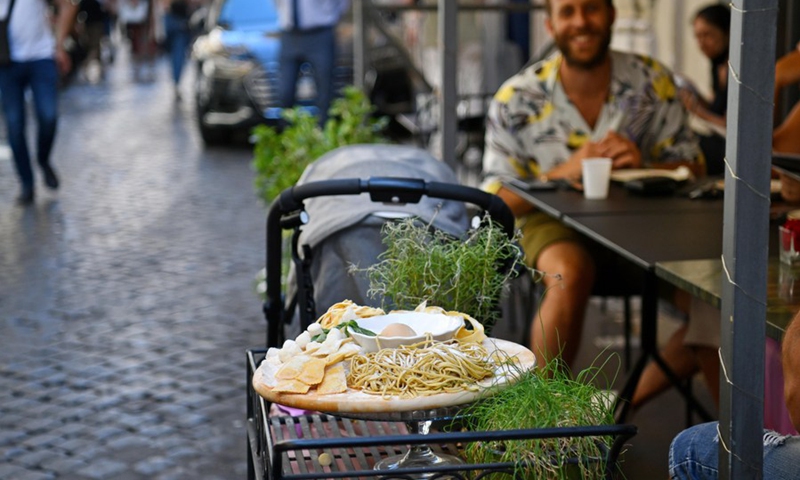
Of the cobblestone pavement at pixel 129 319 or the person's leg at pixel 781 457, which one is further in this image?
the cobblestone pavement at pixel 129 319

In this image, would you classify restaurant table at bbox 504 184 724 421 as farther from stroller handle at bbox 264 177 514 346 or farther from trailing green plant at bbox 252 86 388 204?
trailing green plant at bbox 252 86 388 204

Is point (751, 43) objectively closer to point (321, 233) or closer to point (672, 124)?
point (321, 233)

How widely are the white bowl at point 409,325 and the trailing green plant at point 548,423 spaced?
253mm

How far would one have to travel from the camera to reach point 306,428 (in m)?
2.94

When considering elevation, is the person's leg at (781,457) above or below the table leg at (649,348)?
above

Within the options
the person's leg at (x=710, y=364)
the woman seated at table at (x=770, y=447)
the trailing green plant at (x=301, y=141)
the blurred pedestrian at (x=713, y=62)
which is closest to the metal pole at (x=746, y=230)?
the woman seated at table at (x=770, y=447)

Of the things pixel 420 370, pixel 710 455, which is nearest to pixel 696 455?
pixel 710 455

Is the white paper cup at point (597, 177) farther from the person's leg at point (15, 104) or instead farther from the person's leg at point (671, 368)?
the person's leg at point (15, 104)

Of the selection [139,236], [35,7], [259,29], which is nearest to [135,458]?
[139,236]

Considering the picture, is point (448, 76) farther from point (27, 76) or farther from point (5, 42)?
point (27, 76)

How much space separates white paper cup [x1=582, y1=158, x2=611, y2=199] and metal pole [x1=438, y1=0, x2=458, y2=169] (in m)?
0.76

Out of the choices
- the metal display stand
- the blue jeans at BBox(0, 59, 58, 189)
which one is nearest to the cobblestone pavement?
the blue jeans at BBox(0, 59, 58, 189)

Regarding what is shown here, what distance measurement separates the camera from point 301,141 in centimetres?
601

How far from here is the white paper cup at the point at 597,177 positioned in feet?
14.0
